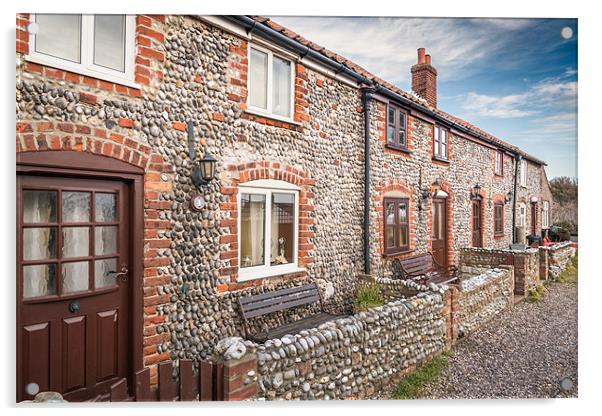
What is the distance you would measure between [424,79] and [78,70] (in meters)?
5.04

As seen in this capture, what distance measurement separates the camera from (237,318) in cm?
415

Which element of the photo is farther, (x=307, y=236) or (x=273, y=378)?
(x=307, y=236)

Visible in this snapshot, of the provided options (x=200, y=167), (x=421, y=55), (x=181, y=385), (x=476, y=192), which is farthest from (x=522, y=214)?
(x=181, y=385)

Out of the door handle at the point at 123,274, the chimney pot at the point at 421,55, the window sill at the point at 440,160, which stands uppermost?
the chimney pot at the point at 421,55

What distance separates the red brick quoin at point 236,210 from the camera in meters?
4.06

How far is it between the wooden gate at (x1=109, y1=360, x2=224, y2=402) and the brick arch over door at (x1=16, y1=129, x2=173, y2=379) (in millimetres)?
365

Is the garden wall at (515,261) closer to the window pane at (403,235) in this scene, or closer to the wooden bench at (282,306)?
the window pane at (403,235)

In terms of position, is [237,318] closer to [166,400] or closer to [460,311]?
[166,400]

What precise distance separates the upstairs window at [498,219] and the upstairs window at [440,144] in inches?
107

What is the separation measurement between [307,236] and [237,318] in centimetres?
155

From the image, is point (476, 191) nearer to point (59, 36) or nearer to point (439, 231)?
point (439, 231)

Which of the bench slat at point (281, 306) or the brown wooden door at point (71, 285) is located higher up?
the brown wooden door at point (71, 285)

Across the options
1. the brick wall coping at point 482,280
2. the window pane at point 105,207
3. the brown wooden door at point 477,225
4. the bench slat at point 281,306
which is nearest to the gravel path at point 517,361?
the brick wall coping at point 482,280
